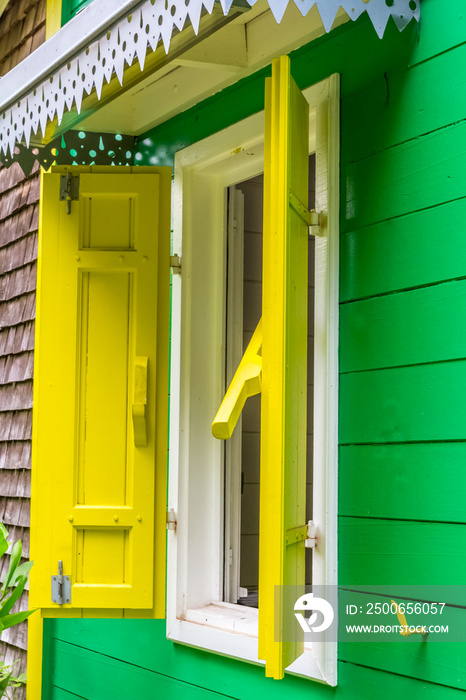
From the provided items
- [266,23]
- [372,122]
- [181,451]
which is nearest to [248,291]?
[181,451]

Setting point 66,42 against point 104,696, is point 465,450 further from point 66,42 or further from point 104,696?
point 104,696

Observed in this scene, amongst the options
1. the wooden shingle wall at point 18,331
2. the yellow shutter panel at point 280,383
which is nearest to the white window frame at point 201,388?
the yellow shutter panel at point 280,383

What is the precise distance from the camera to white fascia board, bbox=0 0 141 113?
7.95 ft

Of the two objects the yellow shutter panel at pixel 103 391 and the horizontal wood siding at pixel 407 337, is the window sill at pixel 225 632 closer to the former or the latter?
the yellow shutter panel at pixel 103 391

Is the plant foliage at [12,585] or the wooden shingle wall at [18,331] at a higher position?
the wooden shingle wall at [18,331]

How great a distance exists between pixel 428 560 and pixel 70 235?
5.38 ft

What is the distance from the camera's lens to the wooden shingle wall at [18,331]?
13.6ft

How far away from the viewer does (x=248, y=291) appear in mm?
3904

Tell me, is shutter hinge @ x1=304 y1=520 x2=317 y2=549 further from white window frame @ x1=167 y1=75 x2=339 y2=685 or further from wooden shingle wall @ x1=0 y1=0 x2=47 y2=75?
wooden shingle wall @ x1=0 y1=0 x2=47 y2=75

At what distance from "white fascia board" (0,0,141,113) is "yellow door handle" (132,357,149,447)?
94 centimetres

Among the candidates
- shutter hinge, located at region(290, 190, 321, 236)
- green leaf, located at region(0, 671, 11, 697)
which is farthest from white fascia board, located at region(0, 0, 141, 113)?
green leaf, located at region(0, 671, 11, 697)

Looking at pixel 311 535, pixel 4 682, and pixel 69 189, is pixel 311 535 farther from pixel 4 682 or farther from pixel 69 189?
pixel 4 682

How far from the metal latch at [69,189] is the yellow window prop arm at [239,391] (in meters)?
0.93

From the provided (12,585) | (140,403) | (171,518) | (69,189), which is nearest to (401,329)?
(140,403)
